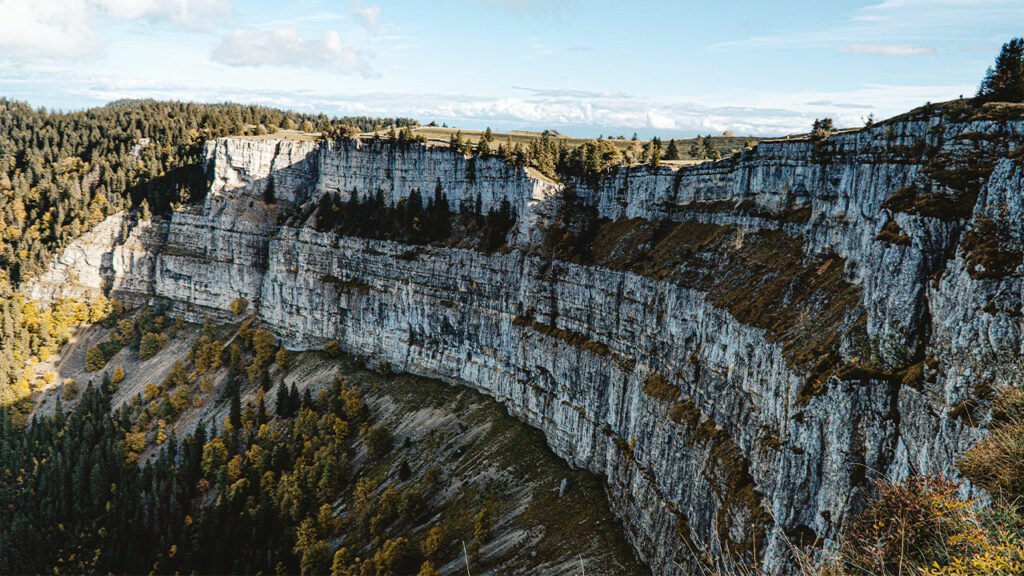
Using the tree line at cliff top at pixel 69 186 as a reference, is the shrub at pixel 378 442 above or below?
below

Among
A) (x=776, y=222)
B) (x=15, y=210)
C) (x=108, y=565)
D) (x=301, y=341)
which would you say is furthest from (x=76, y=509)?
(x=776, y=222)

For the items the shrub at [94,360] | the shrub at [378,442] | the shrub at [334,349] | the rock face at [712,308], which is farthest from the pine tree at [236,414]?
the shrub at [94,360]

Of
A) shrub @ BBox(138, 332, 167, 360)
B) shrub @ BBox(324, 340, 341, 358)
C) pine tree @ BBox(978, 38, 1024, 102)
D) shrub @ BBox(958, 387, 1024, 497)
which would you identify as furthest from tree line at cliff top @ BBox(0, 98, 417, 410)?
shrub @ BBox(958, 387, 1024, 497)

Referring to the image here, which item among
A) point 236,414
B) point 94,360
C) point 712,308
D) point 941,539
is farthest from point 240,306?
point 941,539

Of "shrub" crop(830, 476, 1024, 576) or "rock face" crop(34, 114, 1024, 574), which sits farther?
"rock face" crop(34, 114, 1024, 574)

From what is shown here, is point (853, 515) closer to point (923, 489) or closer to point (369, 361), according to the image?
point (923, 489)

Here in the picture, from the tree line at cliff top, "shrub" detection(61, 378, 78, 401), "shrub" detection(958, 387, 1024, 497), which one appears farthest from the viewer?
the tree line at cliff top

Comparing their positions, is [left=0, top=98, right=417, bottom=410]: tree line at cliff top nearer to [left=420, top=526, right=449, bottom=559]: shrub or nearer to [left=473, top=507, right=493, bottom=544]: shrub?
[left=420, top=526, right=449, bottom=559]: shrub

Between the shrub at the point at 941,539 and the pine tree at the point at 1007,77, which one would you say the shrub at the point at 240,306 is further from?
the shrub at the point at 941,539

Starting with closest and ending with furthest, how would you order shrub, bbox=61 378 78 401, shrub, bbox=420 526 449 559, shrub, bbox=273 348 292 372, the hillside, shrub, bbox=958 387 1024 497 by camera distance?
shrub, bbox=958 387 1024 497 < the hillside < shrub, bbox=420 526 449 559 < shrub, bbox=273 348 292 372 < shrub, bbox=61 378 78 401
